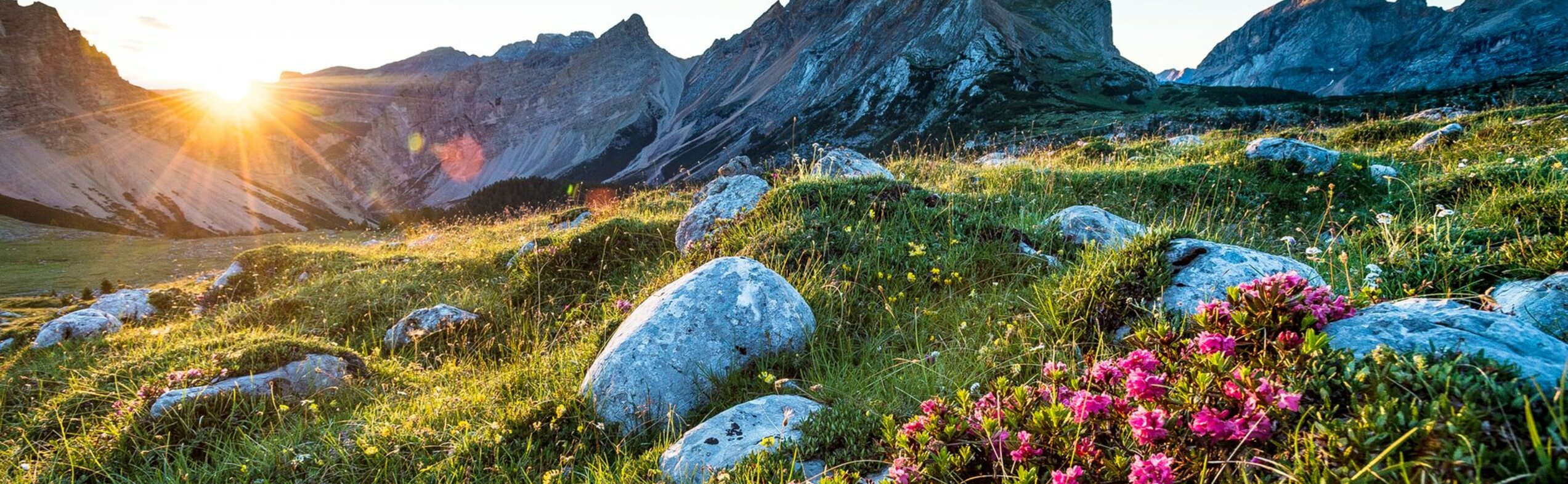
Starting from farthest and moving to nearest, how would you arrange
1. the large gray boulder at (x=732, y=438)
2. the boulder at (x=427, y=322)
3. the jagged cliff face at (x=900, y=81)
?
1. the jagged cliff face at (x=900, y=81)
2. the boulder at (x=427, y=322)
3. the large gray boulder at (x=732, y=438)

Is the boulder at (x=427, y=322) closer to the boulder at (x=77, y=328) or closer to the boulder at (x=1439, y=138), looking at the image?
the boulder at (x=77, y=328)

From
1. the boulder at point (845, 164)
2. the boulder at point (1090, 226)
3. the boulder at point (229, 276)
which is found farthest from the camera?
the boulder at point (229, 276)

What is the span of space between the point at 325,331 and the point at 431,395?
4677 millimetres

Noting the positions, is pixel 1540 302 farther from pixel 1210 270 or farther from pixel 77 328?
pixel 77 328

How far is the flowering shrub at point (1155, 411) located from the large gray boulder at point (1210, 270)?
3.73ft

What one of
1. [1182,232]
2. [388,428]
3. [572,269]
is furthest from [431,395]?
[1182,232]

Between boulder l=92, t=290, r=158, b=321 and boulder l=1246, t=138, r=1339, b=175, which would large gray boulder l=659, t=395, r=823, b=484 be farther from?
boulder l=92, t=290, r=158, b=321

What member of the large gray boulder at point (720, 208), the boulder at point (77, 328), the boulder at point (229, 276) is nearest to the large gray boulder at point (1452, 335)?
the large gray boulder at point (720, 208)

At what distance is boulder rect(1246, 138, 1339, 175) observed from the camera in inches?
386

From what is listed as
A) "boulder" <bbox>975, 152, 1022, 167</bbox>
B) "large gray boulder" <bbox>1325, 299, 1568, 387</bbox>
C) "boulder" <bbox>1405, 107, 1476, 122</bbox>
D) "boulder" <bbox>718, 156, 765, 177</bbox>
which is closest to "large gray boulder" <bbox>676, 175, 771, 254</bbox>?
"boulder" <bbox>975, 152, 1022, 167</bbox>

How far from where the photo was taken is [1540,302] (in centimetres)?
321

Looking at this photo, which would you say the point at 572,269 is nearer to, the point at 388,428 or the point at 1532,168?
the point at 388,428

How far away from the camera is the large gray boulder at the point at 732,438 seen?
3.52m

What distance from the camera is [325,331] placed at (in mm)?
8617
